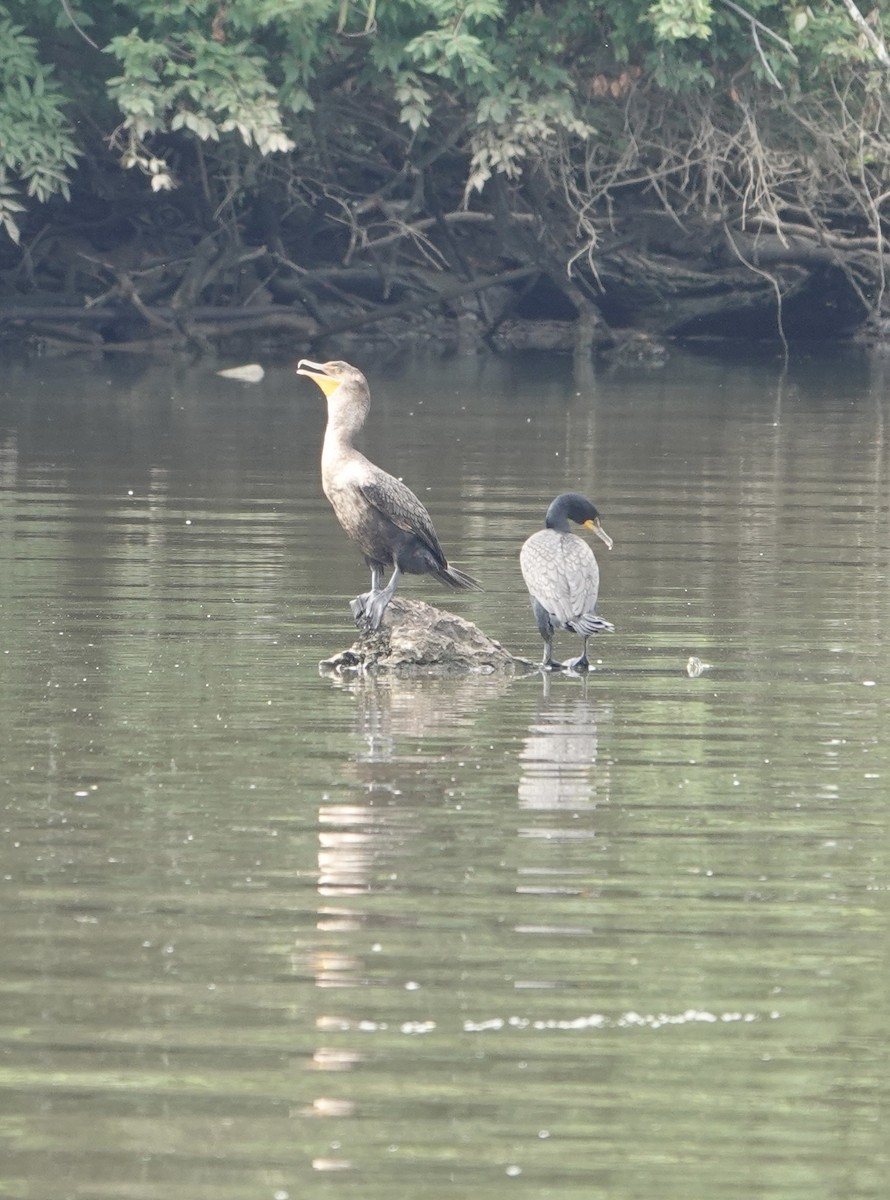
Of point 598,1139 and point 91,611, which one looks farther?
point 91,611

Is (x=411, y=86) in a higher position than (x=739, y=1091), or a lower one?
higher

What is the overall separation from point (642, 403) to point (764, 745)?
1402cm

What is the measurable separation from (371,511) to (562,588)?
2.71 ft

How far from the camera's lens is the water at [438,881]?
4.27 m

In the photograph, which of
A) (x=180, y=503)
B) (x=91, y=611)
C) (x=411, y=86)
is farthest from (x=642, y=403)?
(x=91, y=611)

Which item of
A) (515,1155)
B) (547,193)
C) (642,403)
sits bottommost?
(515,1155)

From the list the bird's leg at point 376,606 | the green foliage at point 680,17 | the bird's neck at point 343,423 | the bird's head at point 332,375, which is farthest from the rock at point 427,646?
the green foliage at point 680,17

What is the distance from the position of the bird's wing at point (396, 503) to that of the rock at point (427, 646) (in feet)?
1.32

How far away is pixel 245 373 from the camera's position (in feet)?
79.4

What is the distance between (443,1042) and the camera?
467 centimetres

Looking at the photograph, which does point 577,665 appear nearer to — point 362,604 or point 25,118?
point 362,604

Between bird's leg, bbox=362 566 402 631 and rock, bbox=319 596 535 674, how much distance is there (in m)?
0.02

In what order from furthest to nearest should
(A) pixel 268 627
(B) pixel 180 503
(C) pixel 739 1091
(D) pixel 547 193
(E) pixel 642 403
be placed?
1. (D) pixel 547 193
2. (E) pixel 642 403
3. (B) pixel 180 503
4. (A) pixel 268 627
5. (C) pixel 739 1091

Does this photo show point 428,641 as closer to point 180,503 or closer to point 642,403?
point 180,503
